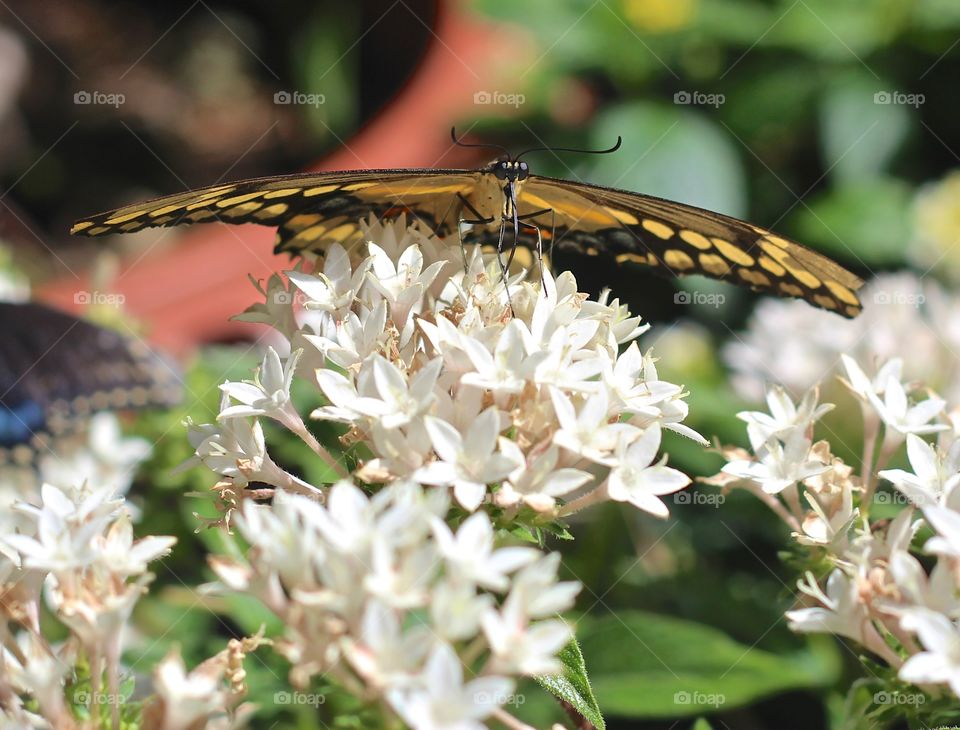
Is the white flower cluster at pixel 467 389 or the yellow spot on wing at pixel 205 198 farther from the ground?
the yellow spot on wing at pixel 205 198

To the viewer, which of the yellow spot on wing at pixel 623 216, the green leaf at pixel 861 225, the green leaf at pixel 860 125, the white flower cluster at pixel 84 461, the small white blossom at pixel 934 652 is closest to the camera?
the small white blossom at pixel 934 652

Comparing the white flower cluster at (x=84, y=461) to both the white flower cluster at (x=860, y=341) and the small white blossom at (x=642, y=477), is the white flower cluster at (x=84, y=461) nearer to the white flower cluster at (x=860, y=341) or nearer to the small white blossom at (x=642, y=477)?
the small white blossom at (x=642, y=477)

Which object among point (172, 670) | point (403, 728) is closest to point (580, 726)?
point (403, 728)

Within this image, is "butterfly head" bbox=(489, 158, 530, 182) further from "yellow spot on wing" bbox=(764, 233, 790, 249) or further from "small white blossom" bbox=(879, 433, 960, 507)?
"small white blossom" bbox=(879, 433, 960, 507)

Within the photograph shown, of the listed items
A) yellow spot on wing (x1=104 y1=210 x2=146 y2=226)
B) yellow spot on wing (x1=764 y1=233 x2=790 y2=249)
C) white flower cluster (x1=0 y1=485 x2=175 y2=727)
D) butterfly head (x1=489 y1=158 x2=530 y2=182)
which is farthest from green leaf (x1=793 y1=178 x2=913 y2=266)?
white flower cluster (x1=0 y1=485 x2=175 y2=727)

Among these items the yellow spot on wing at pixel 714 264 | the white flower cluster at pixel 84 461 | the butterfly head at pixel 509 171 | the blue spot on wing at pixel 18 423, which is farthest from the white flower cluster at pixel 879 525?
the blue spot on wing at pixel 18 423

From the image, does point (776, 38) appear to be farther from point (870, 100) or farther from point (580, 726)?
point (580, 726)

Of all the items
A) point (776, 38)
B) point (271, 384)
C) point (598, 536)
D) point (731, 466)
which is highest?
point (776, 38)
